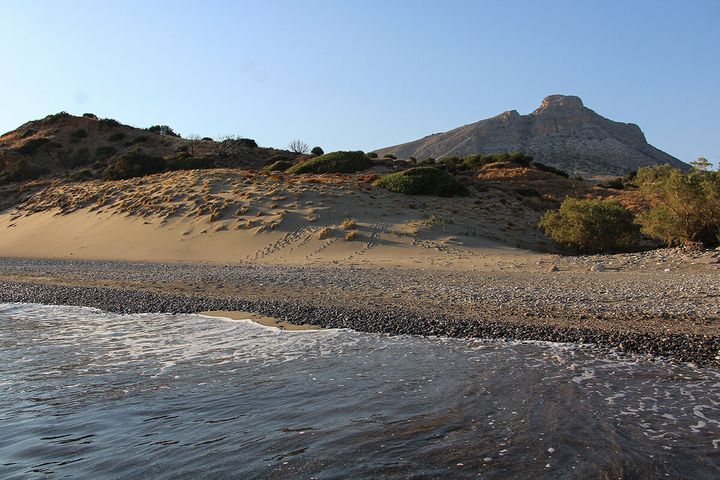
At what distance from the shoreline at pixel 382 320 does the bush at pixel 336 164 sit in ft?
89.4

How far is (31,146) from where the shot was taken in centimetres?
6006

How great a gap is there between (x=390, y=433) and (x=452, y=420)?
0.69 metres

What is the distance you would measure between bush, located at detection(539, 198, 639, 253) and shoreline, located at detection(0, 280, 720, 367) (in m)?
14.9

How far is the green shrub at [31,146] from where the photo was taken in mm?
59438

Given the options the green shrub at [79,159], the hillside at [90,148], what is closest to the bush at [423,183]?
the hillside at [90,148]

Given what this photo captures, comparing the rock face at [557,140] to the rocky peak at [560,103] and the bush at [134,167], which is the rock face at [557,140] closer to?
the rocky peak at [560,103]

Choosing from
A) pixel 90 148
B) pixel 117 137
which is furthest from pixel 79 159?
pixel 117 137

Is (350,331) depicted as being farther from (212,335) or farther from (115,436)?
(115,436)

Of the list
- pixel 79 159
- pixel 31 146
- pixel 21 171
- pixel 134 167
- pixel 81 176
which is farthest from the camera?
pixel 31 146

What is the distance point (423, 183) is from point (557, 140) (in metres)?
79.4

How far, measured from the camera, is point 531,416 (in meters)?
5.86

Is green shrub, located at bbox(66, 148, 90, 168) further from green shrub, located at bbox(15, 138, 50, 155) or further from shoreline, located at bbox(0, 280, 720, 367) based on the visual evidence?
shoreline, located at bbox(0, 280, 720, 367)

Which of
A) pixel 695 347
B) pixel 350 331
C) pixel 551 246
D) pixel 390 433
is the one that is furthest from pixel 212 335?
pixel 551 246

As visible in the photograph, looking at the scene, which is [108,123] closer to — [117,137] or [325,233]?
[117,137]
